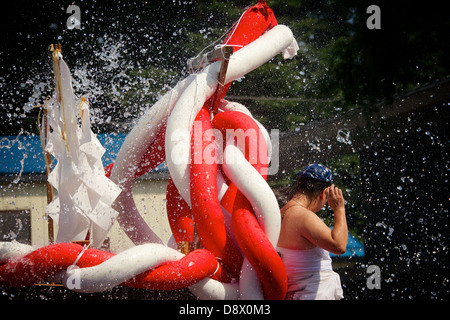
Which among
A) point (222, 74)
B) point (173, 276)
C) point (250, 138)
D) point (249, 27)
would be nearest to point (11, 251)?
point (173, 276)

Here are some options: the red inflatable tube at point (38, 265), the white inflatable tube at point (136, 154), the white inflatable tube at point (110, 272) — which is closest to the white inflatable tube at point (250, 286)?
the white inflatable tube at point (110, 272)

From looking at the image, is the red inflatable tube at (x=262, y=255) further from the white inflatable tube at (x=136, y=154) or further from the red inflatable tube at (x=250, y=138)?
the white inflatable tube at (x=136, y=154)

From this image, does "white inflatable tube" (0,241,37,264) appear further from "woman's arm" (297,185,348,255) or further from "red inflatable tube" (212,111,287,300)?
"woman's arm" (297,185,348,255)

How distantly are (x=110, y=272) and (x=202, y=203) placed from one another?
2.21ft

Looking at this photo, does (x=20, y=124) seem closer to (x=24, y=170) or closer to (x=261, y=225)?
(x=24, y=170)

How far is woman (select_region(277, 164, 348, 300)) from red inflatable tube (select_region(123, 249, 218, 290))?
1.77ft

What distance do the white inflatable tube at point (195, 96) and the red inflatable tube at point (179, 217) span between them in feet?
1.33

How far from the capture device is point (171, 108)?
3.48m

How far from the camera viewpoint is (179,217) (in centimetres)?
365

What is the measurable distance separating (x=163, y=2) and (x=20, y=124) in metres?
4.51

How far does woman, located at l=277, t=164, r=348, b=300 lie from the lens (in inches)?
117

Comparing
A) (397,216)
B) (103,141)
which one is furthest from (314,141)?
(103,141)

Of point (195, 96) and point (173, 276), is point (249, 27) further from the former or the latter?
point (173, 276)

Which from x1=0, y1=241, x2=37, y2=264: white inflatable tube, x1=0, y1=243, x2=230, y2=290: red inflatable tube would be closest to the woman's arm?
x1=0, y1=243, x2=230, y2=290: red inflatable tube
